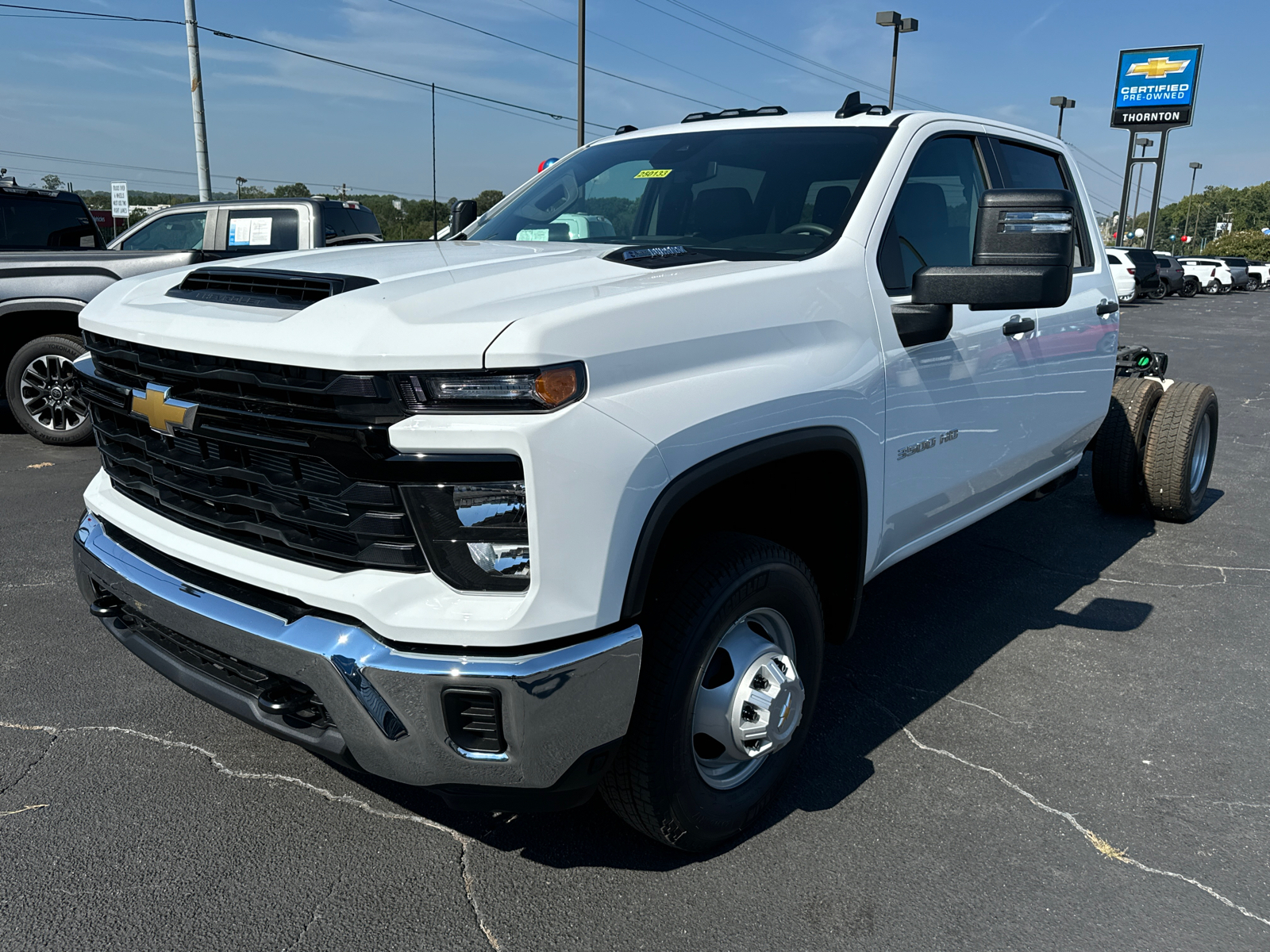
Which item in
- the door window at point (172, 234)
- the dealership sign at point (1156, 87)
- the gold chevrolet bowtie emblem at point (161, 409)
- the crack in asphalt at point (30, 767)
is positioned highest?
the dealership sign at point (1156, 87)

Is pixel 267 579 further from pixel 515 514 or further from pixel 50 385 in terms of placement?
pixel 50 385

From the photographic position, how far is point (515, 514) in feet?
6.39

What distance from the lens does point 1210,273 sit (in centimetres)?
4444

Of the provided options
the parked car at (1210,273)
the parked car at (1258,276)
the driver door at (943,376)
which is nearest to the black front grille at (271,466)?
the driver door at (943,376)

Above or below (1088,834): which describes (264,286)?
above

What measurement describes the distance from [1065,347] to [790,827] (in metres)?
2.46

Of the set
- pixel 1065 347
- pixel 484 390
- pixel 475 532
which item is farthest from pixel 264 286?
pixel 1065 347

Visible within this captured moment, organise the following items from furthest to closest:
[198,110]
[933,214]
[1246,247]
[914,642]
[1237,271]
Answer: [1246,247] → [1237,271] → [198,110] → [914,642] → [933,214]

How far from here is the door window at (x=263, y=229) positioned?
9.45m

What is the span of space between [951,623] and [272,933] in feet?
9.80

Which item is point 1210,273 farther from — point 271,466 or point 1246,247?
point 1246,247

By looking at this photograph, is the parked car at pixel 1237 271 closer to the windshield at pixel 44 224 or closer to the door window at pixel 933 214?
the windshield at pixel 44 224

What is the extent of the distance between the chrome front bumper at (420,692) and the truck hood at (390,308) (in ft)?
1.87

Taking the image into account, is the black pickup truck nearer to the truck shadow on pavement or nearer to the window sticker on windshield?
the window sticker on windshield
